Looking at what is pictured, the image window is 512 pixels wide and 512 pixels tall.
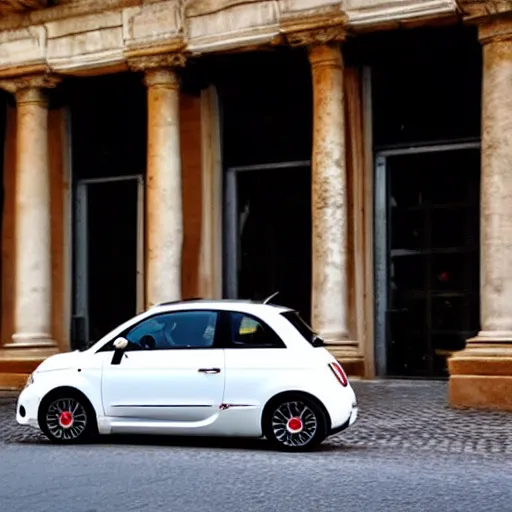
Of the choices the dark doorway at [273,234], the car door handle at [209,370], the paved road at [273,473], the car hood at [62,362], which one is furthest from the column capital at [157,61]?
the car door handle at [209,370]

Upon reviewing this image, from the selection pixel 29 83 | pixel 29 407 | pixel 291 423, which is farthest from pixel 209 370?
pixel 29 83

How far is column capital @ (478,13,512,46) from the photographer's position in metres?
15.5

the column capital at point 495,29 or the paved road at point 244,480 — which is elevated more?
the column capital at point 495,29

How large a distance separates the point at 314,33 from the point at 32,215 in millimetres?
6528

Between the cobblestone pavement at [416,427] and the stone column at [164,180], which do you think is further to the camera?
the stone column at [164,180]

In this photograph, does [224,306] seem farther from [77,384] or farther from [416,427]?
[416,427]

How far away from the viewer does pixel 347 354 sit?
687 inches

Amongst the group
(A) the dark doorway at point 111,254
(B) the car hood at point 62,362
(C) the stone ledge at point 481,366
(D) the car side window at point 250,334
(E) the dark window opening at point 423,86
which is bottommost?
(C) the stone ledge at point 481,366

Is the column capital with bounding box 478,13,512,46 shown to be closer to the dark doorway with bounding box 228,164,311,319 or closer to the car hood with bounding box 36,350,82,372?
the dark doorway with bounding box 228,164,311,319

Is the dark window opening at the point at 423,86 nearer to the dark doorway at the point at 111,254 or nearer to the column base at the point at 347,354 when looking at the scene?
the column base at the point at 347,354

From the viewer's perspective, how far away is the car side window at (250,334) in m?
11.1

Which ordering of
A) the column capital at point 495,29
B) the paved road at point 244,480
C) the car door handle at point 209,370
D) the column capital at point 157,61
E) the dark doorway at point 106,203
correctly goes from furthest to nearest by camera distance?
the dark doorway at point 106,203
the column capital at point 157,61
the column capital at point 495,29
the car door handle at point 209,370
the paved road at point 244,480

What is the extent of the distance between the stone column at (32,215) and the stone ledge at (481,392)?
853 cm

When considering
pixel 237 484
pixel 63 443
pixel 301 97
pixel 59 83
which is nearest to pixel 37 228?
pixel 59 83
